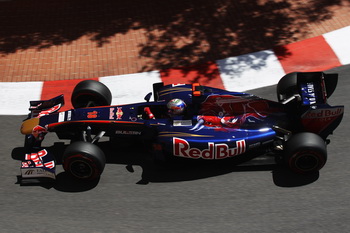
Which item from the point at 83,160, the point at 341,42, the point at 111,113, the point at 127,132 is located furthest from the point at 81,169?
the point at 341,42

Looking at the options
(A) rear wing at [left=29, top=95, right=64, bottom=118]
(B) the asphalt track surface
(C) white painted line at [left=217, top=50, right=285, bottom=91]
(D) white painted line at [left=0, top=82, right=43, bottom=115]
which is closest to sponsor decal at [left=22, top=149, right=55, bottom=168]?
(B) the asphalt track surface

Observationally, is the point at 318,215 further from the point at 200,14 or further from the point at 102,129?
the point at 200,14

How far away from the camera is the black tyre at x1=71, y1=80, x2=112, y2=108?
7.67m

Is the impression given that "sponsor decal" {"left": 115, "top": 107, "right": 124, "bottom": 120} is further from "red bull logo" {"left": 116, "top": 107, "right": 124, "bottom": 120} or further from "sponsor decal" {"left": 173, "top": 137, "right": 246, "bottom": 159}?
"sponsor decal" {"left": 173, "top": 137, "right": 246, "bottom": 159}

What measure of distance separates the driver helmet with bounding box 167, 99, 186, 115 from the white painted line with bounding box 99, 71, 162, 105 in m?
1.96

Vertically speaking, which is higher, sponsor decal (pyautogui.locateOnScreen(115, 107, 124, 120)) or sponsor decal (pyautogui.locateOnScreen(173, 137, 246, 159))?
sponsor decal (pyautogui.locateOnScreen(115, 107, 124, 120))

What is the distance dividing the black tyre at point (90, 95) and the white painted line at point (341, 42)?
484cm

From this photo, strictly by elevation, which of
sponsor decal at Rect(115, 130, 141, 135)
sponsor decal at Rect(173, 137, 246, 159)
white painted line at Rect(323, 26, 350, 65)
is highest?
white painted line at Rect(323, 26, 350, 65)

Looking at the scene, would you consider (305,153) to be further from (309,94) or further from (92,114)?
(92,114)

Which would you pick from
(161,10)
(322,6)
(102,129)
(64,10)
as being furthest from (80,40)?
(322,6)

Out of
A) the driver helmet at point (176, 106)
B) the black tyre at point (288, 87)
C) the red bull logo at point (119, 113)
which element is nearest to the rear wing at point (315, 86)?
the black tyre at point (288, 87)

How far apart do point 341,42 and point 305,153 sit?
4.27 m

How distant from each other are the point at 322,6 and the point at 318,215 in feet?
20.4

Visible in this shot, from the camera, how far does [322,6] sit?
10.8m
